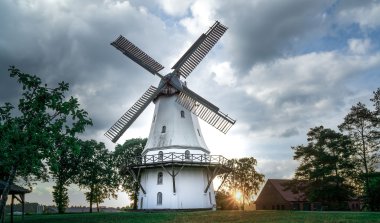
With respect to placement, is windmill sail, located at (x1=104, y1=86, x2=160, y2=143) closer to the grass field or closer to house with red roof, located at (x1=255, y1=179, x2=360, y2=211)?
the grass field

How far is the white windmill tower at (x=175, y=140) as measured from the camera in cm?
2969

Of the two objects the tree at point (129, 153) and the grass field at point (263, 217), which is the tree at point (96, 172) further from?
the grass field at point (263, 217)

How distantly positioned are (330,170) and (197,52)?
17407 millimetres

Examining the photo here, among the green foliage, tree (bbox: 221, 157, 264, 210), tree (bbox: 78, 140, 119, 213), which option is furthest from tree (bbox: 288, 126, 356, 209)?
tree (bbox: 78, 140, 119, 213)

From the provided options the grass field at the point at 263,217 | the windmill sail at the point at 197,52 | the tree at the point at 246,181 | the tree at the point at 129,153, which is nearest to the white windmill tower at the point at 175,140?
the windmill sail at the point at 197,52

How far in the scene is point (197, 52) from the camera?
3306 cm

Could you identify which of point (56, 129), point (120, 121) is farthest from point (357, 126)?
point (56, 129)

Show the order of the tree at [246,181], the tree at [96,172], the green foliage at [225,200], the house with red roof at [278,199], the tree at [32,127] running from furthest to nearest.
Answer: the tree at [246,181], the green foliage at [225,200], the house with red roof at [278,199], the tree at [96,172], the tree at [32,127]

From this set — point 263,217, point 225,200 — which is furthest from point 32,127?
point 225,200

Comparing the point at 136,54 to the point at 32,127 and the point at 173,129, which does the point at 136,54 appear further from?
the point at 32,127

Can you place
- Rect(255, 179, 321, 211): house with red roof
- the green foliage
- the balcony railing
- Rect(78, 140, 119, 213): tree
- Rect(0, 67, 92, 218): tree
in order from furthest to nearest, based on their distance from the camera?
the green foliage, Rect(255, 179, 321, 211): house with red roof, Rect(78, 140, 119, 213): tree, the balcony railing, Rect(0, 67, 92, 218): tree

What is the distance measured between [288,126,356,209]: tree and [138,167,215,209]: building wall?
11.1m

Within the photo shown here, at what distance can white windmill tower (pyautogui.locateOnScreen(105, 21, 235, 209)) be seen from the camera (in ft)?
97.4

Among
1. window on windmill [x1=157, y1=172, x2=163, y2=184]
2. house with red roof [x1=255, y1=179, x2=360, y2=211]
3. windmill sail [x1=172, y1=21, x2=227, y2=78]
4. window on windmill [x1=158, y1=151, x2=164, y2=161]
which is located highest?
windmill sail [x1=172, y1=21, x2=227, y2=78]
